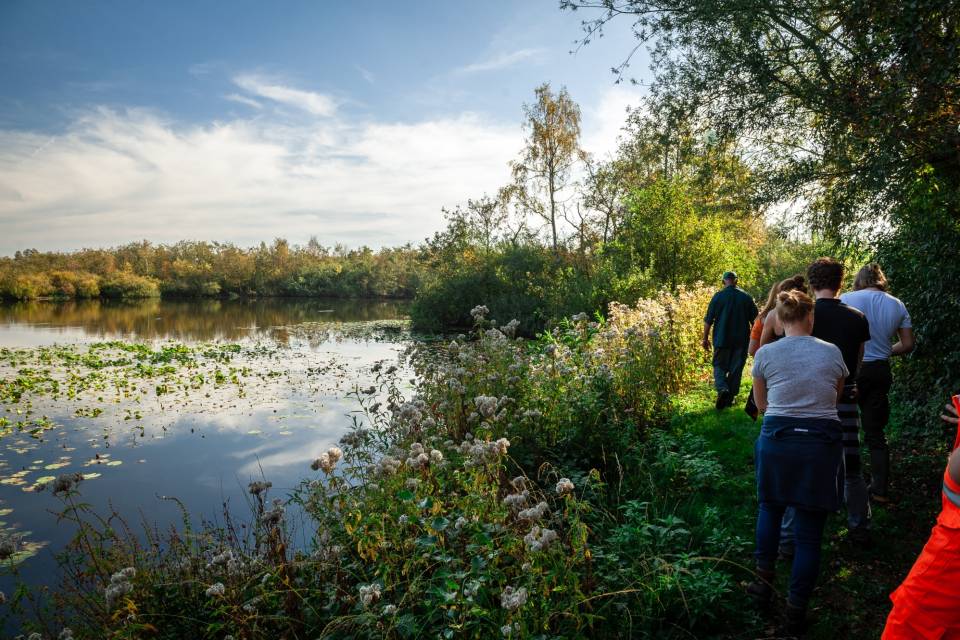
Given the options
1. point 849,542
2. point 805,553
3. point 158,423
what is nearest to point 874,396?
point 849,542

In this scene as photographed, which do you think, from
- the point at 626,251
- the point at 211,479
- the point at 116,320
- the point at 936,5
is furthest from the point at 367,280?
the point at 936,5

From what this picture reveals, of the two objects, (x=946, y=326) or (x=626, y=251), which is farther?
(x=626, y=251)

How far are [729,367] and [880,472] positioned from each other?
10.6ft

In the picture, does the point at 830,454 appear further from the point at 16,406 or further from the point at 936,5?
the point at 16,406

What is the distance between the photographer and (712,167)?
8.43 m

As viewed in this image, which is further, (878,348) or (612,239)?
(612,239)

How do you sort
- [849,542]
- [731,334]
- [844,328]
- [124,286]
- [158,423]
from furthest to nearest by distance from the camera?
1. [124,286]
2. [158,423]
3. [731,334]
4. [849,542]
5. [844,328]

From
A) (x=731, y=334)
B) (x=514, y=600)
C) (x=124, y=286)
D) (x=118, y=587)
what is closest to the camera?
(x=514, y=600)

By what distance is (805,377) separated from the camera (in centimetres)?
291

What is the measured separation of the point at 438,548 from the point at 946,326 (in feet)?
20.0

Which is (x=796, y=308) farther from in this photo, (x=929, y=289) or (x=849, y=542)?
(x=929, y=289)

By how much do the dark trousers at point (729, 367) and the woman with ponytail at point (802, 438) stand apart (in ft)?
15.0

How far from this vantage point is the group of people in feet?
6.13

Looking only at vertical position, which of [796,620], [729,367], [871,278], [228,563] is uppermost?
[871,278]
